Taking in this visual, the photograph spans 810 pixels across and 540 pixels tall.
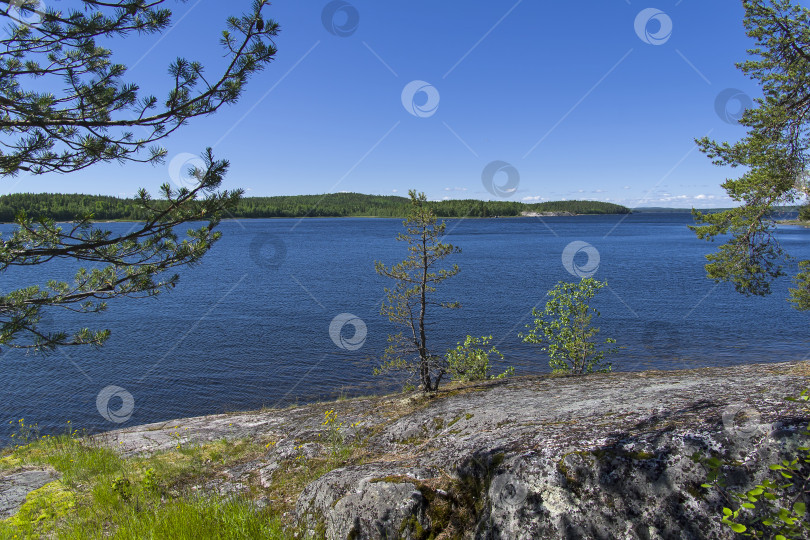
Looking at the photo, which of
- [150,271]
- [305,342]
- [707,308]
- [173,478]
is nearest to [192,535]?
[173,478]

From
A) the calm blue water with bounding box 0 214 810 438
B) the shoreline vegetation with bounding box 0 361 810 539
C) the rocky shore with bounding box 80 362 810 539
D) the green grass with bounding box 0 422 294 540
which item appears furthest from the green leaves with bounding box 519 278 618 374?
the green grass with bounding box 0 422 294 540

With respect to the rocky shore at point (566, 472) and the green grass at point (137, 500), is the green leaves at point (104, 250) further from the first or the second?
the rocky shore at point (566, 472)

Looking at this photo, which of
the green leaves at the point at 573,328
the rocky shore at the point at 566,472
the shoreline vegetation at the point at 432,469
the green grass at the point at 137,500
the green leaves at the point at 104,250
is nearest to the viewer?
the rocky shore at the point at 566,472

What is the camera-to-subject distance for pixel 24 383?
76.7ft

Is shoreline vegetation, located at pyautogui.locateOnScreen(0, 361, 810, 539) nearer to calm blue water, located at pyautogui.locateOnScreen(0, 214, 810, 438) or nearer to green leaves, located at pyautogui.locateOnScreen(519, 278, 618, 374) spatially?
green leaves, located at pyautogui.locateOnScreen(519, 278, 618, 374)

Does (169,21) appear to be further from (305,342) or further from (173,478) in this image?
(305,342)

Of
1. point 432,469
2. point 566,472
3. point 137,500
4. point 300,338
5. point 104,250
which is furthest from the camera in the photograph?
point 300,338

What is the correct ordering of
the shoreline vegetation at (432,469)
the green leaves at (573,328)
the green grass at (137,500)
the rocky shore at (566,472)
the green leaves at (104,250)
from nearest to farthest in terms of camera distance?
1. the rocky shore at (566,472)
2. the shoreline vegetation at (432,469)
3. the green grass at (137,500)
4. the green leaves at (104,250)
5. the green leaves at (573,328)

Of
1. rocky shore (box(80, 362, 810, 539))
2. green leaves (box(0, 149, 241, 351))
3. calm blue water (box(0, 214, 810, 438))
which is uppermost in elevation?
green leaves (box(0, 149, 241, 351))

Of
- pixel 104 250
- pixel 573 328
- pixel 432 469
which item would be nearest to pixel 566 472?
pixel 432 469

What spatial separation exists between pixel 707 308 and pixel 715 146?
25.8m

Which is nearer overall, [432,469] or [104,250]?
[432,469]

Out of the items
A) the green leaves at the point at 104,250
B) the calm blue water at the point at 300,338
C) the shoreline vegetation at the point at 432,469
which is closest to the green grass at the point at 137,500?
the shoreline vegetation at the point at 432,469

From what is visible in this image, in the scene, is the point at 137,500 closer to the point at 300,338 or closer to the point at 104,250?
the point at 104,250
